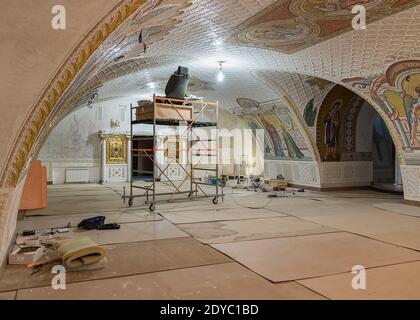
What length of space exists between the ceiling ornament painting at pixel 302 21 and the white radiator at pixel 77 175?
8.56 m

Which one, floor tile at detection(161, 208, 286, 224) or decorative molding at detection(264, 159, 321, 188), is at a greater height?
decorative molding at detection(264, 159, 321, 188)

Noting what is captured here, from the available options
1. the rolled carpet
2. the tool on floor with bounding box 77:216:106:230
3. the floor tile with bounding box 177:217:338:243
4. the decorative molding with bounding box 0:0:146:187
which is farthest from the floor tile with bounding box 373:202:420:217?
the decorative molding with bounding box 0:0:146:187

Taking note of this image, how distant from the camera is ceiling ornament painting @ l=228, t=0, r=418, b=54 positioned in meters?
4.43

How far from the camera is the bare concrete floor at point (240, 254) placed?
2.67 meters

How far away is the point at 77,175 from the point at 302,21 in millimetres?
9871

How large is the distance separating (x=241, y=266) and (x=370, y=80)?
200 inches

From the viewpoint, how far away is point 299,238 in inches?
169

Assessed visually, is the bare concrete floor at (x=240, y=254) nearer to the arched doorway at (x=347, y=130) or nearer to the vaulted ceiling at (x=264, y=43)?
the vaulted ceiling at (x=264, y=43)

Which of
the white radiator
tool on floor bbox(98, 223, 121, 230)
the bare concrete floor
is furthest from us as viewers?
the white radiator

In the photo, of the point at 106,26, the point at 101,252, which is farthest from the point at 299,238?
the point at 106,26

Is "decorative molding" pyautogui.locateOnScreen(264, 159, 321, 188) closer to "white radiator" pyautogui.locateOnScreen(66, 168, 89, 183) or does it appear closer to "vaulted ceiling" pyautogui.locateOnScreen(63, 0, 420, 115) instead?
"vaulted ceiling" pyautogui.locateOnScreen(63, 0, 420, 115)

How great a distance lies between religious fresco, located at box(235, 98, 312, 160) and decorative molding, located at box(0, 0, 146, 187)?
7500 millimetres

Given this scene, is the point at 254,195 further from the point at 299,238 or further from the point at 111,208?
the point at 299,238

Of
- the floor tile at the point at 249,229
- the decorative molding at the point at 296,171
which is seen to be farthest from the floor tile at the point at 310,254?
the decorative molding at the point at 296,171
